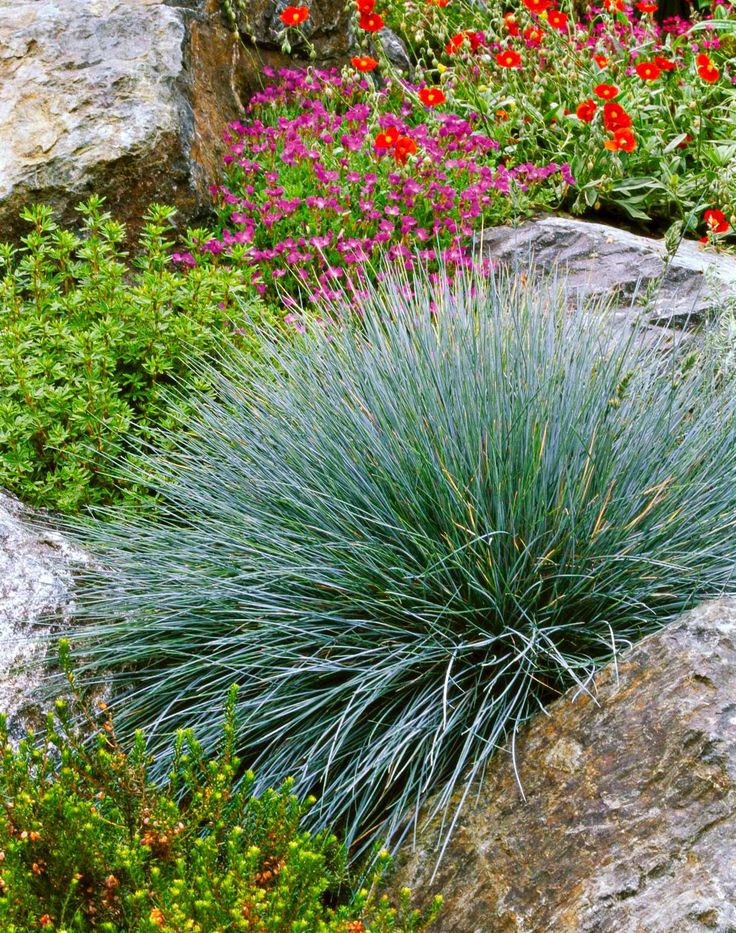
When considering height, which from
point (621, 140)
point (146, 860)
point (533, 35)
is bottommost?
point (621, 140)

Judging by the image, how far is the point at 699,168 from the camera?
242 inches

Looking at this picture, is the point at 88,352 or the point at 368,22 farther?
the point at 368,22

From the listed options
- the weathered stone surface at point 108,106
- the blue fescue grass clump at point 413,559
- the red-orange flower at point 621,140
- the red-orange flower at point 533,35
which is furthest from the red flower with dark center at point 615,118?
the blue fescue grass clump at point 413,559

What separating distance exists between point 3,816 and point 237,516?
1109 mm

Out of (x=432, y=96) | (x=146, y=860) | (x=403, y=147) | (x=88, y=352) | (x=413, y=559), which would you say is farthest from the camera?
(x=432, y=96)

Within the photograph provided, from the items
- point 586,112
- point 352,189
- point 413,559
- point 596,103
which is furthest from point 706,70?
point 413,559

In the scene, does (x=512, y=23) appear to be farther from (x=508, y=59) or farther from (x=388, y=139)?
(x=388, y=139)

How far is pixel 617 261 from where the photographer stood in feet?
15.6

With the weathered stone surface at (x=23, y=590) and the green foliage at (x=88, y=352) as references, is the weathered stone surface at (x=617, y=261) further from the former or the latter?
the weathered stone surface at (x=23, y=590)

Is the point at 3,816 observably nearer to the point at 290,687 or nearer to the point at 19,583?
the point at 290,687

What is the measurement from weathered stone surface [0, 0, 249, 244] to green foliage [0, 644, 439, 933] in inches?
129

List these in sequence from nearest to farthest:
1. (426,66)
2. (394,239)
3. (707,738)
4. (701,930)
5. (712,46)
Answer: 1. (701,930)
2. (707,738)
3. (394,239)
4. (712,46)
5. (426,66)

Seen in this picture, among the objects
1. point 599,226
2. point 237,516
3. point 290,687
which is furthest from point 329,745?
point 599,226

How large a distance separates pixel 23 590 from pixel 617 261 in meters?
3.19
